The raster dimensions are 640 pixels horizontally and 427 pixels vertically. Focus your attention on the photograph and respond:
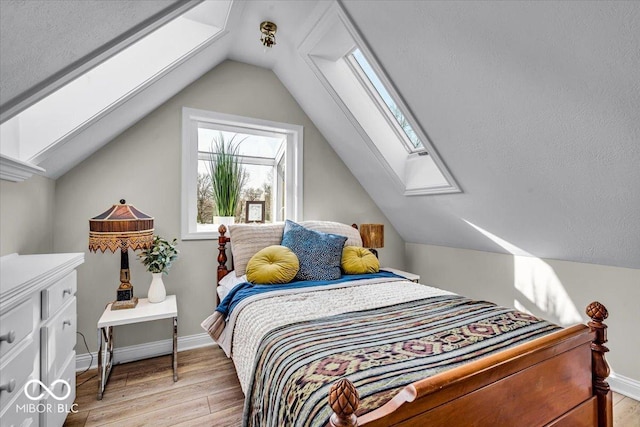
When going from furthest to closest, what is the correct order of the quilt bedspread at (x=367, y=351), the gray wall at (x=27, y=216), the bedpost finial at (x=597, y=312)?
the gray wall at (x=27, y=216) < the bedpost finial at (x=597, y=312) < the quilt bedspread at (x=367, y=351)

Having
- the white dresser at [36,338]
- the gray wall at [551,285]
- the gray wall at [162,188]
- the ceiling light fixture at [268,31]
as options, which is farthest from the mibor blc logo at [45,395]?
the gray wall at [551,285]

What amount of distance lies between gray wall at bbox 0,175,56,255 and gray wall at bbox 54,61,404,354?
0.39 feet

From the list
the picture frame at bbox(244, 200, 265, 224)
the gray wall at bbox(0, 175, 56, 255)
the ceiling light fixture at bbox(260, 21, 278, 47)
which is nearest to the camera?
the gray wall at bbox(0, 175, 56, 255)

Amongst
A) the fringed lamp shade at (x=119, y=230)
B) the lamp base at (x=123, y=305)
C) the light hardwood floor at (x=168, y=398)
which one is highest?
the fringed lamp shade at (x=119, y=230)

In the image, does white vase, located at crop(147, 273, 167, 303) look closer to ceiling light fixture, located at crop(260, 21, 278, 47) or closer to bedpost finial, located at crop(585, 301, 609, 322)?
ceiling light fixture, located at crop(260, 21, 278, 47)

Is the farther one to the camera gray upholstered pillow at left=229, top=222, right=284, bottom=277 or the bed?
gray upholstered pillow at left=229, top=222, right=284, bottom=277

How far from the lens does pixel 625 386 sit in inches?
81.2

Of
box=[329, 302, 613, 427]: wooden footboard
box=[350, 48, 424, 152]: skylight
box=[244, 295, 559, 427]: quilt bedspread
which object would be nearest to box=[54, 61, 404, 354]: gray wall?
box=[350, 48, 424, 152]: skylight

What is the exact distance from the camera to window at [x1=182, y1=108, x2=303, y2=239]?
2.66 metres

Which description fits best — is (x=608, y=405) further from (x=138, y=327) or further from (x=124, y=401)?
(x=138, y=327)

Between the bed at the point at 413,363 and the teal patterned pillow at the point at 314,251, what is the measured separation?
47cm

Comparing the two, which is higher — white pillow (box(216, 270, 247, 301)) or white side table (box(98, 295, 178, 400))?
white pillow (box(216, 270, 247, 301))

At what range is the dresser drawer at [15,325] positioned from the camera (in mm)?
950

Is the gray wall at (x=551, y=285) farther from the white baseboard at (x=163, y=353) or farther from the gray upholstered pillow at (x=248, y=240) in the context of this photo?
the gray upholstered pillow at (x=248, y=240)
